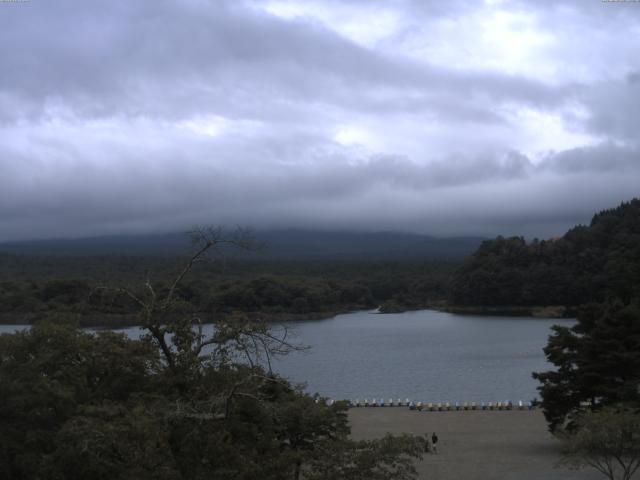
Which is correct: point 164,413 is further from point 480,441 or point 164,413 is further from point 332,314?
point 332,314

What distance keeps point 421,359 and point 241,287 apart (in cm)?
2694

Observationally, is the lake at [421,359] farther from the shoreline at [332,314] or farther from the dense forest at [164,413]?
the dense forest at [164,413]

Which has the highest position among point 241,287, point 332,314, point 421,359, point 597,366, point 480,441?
point 597,366

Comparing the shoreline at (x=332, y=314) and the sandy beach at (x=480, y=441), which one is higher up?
the sandy beach at (x=480, y=441)

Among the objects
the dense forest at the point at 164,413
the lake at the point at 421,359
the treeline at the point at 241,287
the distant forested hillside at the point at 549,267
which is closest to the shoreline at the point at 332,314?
the treeline at the point at 241,287

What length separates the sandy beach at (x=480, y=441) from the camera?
17.7 metres

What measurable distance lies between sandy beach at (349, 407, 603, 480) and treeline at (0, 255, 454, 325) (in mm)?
20216

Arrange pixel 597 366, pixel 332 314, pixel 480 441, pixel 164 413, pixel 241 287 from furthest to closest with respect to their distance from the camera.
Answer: pixel 332 314 → pixel 241 287 → pixel 480 441 → pixel 597 366 → pixel 164 413

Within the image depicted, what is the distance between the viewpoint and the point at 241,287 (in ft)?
229

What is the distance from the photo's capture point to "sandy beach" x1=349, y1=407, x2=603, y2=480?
17.7 meters

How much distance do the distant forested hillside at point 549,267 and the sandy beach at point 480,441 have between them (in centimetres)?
4769

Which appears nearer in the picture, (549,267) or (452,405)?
(452,405)

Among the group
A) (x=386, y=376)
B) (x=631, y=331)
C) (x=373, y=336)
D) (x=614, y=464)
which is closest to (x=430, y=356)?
(x=386, y=376)

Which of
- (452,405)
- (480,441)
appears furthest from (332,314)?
(480,441)
